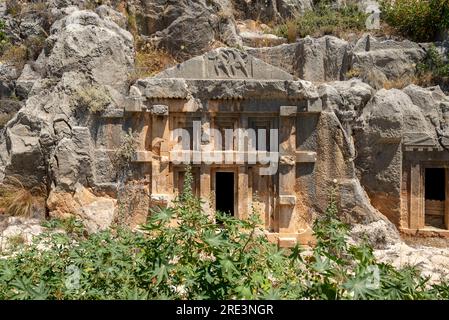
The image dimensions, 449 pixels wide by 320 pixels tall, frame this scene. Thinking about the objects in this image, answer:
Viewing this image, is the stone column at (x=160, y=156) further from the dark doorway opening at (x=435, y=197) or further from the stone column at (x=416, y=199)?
the dark doorway opening at (x=435, y=197)

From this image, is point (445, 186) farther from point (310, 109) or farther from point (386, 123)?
point (310, 109)

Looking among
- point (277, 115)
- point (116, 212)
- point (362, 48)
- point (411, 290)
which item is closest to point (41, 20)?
point (116, 212)

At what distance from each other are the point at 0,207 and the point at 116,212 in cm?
226

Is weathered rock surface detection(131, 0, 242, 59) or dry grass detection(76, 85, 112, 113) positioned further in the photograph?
weathered rock surface detection(131, 0, 242, 59)

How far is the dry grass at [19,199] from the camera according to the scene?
291 inches

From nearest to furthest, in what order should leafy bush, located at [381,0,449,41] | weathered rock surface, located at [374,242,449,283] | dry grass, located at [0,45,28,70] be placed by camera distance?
weathered rock surface, located at [374,242,449,283], dry grass, located at [0,45,28,70], leafy bush, located at [381,0,449,41]

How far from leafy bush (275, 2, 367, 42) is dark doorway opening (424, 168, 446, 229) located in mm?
4605

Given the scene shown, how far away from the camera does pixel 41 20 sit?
34.3 feet

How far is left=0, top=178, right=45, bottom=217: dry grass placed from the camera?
24.2 ft

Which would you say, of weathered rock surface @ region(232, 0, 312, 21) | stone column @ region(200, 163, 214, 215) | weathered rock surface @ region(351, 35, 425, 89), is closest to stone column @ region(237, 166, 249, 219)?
stone column @ region(200, 163, 214, 215)

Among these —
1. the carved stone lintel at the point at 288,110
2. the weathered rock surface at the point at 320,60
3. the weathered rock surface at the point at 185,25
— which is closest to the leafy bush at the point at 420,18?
the weathered rock surface at the point at 320,60

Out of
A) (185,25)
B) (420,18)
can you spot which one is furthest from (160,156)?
(420,18)

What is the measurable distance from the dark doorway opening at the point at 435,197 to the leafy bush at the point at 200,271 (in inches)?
242

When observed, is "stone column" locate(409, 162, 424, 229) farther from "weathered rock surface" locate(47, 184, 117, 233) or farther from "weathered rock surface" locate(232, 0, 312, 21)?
"weathered rock surface" locate(232, 0, 312, 21)
